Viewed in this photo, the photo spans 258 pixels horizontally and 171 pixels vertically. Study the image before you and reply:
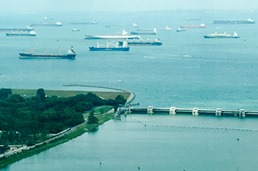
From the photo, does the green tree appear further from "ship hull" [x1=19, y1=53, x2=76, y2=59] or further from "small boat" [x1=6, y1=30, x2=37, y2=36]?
"small boat" [x1=6, y1=30, x2=37, y2=36]

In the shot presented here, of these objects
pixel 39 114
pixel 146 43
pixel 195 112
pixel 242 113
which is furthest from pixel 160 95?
pixel 146 43

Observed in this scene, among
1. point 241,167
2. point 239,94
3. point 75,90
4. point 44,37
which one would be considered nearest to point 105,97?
point 75,90

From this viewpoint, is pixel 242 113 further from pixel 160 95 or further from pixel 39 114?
pixel 39 114

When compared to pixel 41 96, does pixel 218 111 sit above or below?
below

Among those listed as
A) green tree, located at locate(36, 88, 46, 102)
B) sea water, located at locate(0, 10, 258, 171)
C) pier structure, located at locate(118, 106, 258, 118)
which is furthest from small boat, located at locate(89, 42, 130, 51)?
pier structure, located at locate(118, 106, 258, 118)

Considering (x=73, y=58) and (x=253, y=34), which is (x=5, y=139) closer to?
(x=73, y=58)

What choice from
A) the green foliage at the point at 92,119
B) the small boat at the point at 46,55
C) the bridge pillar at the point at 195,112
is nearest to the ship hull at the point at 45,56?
the small boat at the point at 46,55
